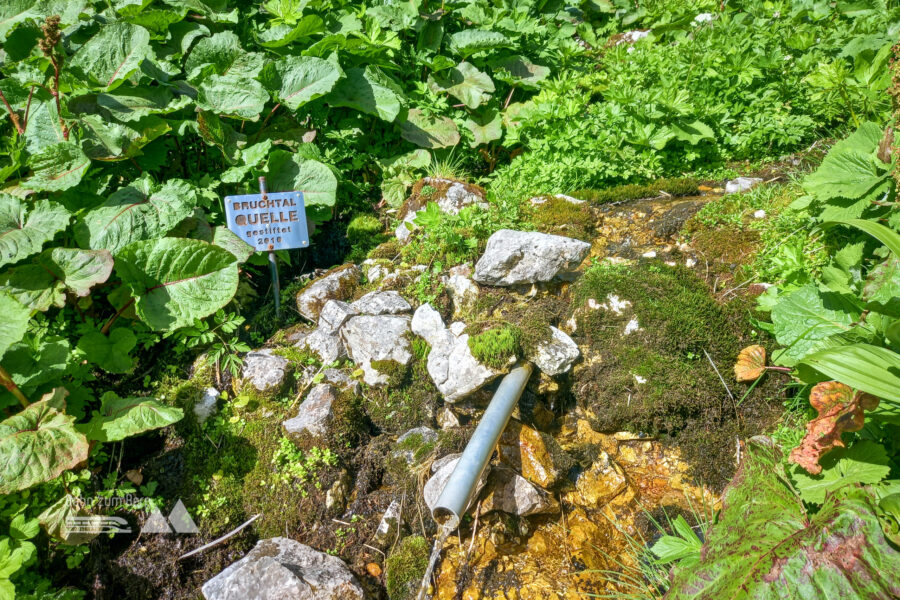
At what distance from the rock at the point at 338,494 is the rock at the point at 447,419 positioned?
57 centimetres

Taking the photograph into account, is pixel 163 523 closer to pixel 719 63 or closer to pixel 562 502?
pixel 562 502

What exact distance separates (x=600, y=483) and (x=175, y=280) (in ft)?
8.07

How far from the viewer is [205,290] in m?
2.88

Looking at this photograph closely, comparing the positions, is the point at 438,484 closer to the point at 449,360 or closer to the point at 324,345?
the point at 449,360

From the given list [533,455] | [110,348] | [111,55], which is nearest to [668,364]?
[533,455]

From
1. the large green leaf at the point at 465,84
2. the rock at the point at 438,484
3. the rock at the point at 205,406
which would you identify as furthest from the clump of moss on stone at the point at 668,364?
the large green leaf at the point at 465,84

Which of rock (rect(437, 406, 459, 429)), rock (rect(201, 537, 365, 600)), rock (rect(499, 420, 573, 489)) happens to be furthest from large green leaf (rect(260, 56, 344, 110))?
rock (rect(201, 537, 365, 600))

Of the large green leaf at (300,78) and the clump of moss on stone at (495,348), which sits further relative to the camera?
the large green leaf at (300,78)

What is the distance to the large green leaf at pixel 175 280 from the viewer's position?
2.82m

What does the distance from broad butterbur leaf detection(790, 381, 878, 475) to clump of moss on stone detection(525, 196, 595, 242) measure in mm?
1951

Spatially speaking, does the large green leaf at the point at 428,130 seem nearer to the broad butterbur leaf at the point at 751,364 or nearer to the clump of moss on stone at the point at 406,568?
the broad butterbur leaf at the point at 751,364

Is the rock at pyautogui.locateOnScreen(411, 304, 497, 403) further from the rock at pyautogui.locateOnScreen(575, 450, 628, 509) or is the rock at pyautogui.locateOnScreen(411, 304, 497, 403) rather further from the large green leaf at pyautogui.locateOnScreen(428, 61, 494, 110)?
the large green leaf at pyautogui.locateOnScreen(428, 61, 494, 110)

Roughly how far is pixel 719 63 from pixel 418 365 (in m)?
3.51

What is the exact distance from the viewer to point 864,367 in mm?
1911
